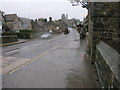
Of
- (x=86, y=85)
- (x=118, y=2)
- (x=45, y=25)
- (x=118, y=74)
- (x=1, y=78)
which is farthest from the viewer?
(x=45, y=25)

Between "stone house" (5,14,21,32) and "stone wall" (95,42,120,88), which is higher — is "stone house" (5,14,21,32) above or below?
above

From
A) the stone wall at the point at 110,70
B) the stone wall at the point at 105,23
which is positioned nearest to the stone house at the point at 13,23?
the stone wall at the point at 105,23

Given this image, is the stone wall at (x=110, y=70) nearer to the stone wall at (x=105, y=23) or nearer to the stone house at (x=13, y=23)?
the stone wall at (x=105, y=23)

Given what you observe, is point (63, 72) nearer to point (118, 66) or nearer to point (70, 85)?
point (70, 85)

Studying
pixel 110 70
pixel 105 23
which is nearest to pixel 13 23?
pixel 105 23

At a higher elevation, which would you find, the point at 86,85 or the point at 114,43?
the point at 114,43

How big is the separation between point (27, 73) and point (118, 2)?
6.65m

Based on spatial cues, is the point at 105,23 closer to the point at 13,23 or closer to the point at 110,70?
the point at 110,70

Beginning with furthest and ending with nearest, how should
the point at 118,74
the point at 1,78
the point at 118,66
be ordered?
the point at 1,78
the point at 118,66
the point at 118,74

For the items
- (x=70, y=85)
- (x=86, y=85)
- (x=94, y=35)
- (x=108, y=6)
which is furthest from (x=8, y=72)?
(x=108, y=6)

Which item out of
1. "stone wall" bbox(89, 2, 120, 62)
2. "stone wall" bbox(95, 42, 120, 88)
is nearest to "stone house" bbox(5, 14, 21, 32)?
"stone wall" bbox(89, 2, 120, 62)

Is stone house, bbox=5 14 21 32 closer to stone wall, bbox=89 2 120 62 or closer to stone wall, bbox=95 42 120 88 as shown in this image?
stone wall, bbox=89 2 120 62

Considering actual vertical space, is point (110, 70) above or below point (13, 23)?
below

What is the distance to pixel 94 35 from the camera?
34.4 ft
